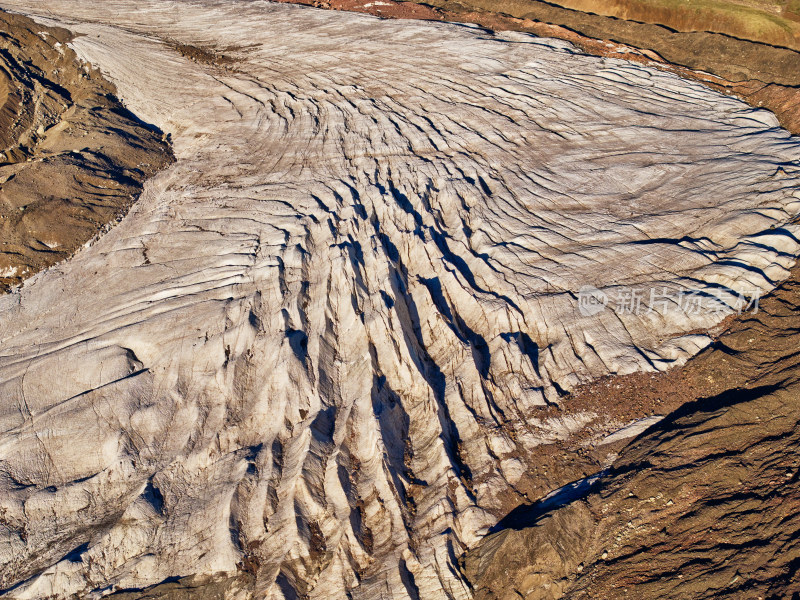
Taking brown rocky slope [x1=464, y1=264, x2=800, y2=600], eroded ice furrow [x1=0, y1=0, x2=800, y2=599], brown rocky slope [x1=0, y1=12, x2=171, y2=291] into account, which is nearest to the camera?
brown rocky slope [x1=464, y1=264, x2=800, y2=600]

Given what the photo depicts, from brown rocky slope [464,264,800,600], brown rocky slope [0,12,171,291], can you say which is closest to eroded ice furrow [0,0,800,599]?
brown rocky slope [0,12,171,291]

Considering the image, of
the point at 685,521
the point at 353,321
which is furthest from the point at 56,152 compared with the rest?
the point at 685,521

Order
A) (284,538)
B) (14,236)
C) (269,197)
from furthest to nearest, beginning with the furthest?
(269,197) → (14,236) → (284,538)

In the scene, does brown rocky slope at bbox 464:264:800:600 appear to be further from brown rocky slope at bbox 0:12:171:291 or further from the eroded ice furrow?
brown rocky slope at bbox 0:12:171:291

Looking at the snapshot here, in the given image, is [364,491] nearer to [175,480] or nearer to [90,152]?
[175,480]

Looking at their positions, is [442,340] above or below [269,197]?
below

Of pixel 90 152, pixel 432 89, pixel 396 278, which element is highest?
pixel 432 89

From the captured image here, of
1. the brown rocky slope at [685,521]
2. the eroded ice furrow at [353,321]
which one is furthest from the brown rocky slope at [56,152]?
the brown rocky slope at [685,521]

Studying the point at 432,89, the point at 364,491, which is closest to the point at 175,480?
the point at 364,491

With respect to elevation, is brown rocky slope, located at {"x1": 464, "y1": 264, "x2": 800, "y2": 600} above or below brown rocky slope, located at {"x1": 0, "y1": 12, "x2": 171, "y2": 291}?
below
